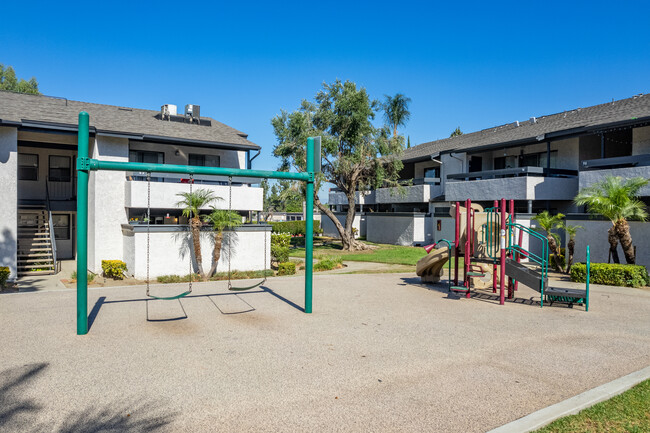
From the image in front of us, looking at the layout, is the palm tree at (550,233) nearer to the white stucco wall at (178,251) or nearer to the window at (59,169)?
the white stucco wall at (178,251)

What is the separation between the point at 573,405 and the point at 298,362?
3686mm

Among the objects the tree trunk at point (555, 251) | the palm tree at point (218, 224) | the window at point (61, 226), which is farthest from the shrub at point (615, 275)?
the window at point (61, 226)

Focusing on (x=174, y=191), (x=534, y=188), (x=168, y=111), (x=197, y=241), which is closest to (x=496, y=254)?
(x=197, y=241)

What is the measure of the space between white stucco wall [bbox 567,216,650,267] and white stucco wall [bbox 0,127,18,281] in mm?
22311

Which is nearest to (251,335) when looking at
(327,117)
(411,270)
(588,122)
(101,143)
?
(411,270)

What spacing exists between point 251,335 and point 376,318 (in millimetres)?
3006

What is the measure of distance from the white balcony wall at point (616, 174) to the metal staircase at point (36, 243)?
2326cm

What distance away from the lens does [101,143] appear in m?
18.9

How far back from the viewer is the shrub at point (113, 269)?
1688 cm

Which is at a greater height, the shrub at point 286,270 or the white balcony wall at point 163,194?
the white balcony wall at point 163,194

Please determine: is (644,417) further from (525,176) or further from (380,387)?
(525,176)

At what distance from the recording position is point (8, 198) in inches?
639

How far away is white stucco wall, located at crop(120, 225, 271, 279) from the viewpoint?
17172 millimetres

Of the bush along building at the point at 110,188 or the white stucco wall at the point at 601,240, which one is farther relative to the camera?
the white stucco wall at the point at 601,240
